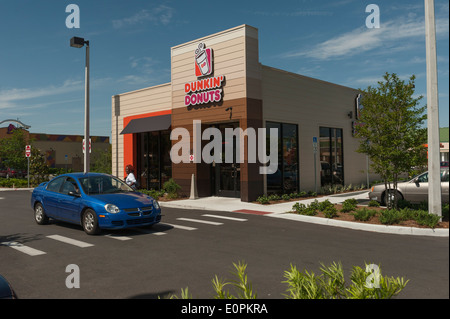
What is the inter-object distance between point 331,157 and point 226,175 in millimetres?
6915

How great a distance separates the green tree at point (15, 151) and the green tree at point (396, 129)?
3572cm

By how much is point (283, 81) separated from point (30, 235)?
12921 millimetres

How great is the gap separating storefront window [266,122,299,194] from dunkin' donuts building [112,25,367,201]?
5 cm

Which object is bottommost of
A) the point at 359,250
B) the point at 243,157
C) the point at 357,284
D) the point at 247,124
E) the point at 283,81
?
the point at 359,250

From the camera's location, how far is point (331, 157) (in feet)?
70.0

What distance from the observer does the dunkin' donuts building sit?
1653cm

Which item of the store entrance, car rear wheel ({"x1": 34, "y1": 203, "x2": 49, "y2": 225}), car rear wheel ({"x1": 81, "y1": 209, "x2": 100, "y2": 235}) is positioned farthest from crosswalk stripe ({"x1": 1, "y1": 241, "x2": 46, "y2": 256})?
the store entrance

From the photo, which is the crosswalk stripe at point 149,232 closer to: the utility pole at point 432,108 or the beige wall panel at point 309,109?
the utility pole at point 432,108
